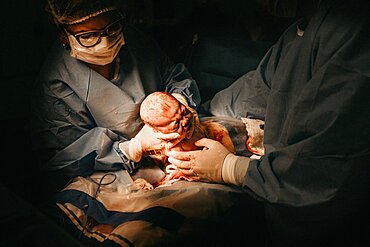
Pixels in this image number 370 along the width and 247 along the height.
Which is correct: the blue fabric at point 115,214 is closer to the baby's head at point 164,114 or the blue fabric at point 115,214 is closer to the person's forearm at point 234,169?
the person's forearm at point 234,169

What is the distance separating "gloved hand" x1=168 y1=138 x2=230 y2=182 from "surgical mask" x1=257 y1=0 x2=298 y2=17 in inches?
30.3

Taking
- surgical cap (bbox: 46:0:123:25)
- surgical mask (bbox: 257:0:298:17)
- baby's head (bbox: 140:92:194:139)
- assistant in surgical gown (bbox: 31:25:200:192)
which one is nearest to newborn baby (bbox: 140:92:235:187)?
baby's head (bbox: 140:92:194:139)

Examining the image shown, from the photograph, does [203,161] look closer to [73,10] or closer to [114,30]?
[114,30]

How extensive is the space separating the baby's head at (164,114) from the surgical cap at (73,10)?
1.87 ft

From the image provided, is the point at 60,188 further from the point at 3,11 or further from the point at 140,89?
the point at 3,11

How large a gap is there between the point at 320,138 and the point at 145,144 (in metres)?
1.13

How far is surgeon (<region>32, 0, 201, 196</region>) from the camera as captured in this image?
2238mm

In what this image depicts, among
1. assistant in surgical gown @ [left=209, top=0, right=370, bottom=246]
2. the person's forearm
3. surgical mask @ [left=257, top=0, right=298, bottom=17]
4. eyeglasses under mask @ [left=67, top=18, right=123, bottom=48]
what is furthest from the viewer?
eyeglasses under mask @ [left=67, top=18, right=123, bottom=48]

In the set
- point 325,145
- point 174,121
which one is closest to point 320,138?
point 325,145

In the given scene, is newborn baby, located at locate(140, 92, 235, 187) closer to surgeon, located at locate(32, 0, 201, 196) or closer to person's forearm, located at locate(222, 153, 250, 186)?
surgeon, located at locate(32, 0, 201, 196)

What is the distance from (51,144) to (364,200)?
1.66 metres

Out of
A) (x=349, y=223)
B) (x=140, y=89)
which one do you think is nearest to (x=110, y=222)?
(x=140, y=89)

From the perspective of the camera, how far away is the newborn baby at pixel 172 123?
232 cm

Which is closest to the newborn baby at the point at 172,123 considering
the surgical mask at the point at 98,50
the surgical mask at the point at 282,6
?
the surgical mask at the point at 98,50
